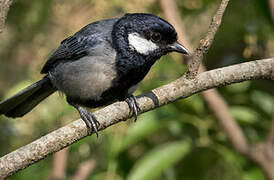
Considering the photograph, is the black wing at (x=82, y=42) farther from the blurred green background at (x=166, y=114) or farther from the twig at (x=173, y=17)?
the twig at (x=173, y=17)

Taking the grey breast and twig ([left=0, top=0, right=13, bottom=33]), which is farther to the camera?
the grey breast

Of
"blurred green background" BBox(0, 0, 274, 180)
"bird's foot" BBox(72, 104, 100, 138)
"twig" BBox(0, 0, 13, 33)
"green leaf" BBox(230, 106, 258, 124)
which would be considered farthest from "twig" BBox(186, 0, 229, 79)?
"green leaf" BBox(230, 106, 258, 124)

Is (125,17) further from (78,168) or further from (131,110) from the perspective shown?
(78,168)

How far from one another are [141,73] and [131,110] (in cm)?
56

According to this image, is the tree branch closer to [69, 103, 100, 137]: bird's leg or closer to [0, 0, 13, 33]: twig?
[69, 103, 100, 137]: bird's leg

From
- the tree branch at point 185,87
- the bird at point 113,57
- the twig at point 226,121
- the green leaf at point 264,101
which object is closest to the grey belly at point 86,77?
the bird at point 113,57

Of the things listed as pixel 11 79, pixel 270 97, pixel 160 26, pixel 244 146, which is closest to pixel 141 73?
pixel 160 26

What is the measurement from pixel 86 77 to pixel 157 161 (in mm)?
677

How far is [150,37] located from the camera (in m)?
3.23

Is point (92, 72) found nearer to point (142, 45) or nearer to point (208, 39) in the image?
point (142, 45)

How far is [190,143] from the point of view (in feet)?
11.0

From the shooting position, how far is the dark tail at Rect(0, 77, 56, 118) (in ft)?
11.9

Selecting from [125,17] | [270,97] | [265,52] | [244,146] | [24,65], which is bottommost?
[244,146]

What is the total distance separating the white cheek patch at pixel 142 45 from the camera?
323cm
